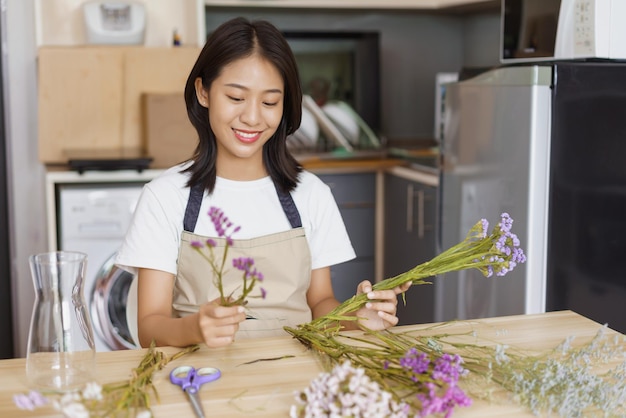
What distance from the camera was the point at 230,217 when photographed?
1582 mm

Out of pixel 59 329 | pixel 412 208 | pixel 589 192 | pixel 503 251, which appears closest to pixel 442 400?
pixel 503 251

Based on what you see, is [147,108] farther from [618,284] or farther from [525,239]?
[618,284]

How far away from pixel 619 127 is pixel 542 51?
36 cm

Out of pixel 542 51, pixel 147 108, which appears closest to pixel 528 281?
pixel 542 51

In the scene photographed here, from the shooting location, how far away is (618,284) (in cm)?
207

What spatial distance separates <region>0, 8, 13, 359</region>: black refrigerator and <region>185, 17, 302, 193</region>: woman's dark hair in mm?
1848

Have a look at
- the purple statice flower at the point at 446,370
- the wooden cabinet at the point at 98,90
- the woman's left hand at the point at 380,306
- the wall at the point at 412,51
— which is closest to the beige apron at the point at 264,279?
the woman's left hand at the point at 380,306

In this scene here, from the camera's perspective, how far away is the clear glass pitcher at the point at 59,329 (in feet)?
3.42

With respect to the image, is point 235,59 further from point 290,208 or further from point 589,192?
point 589,192

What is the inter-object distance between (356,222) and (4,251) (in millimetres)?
1385

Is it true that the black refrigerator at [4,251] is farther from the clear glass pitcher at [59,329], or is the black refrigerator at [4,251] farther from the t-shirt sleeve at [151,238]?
the clear glass pitcher at [59,329]

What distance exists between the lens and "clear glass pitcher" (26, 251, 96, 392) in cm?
104

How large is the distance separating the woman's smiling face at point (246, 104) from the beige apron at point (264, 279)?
13 centimetres

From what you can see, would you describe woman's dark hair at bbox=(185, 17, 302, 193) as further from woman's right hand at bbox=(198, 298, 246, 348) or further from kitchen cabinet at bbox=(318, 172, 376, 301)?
kitchen cabinet at bbox=(318, 172, 376, 301)
